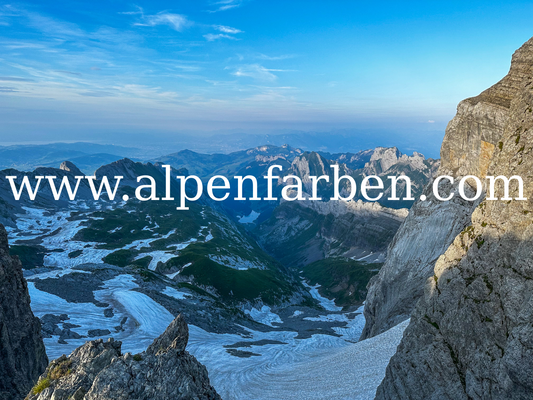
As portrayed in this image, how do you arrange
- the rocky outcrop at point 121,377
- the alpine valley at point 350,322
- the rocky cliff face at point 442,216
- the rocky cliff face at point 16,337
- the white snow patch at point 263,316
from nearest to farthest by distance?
the rocky outcrop at point 121,377 < the alpine valley at point 350,322 < the rocky cliff face at point 16,337 < the rocky cliff face at point 442,216 < the white snow patch at point 263,316

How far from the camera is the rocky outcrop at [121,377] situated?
17.0 metres

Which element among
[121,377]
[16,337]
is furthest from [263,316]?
[121,377]

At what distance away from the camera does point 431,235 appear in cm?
6425

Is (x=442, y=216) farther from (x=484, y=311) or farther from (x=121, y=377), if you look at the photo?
(x=121, y=377)

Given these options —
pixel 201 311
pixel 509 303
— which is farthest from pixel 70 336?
pixel 509 303

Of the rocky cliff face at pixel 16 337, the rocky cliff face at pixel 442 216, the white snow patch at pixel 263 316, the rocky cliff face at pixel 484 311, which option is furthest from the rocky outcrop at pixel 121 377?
the white snow patch at pixel 263 316

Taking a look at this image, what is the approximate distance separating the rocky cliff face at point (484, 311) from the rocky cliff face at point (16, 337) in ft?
105

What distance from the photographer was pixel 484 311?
22062mm

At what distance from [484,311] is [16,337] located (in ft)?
128

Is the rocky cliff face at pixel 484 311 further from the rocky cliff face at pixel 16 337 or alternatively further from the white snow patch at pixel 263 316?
the white snow patch at pixel 263 316

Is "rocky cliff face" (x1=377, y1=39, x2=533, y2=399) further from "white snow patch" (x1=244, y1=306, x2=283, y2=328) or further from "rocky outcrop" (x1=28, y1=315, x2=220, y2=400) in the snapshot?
"white snow patch" (x1=244, y1=306, x2=283, y2=328)

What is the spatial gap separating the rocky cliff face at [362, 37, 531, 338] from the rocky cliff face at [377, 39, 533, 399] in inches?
955

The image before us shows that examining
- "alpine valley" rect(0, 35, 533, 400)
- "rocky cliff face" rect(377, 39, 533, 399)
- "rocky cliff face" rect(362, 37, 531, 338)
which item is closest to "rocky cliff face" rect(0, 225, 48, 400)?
"alpine valley" rect(0, 35, 533, 400)

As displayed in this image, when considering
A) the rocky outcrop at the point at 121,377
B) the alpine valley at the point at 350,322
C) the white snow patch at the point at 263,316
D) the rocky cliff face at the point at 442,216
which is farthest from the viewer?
the white snow patch at the point at 263,316
